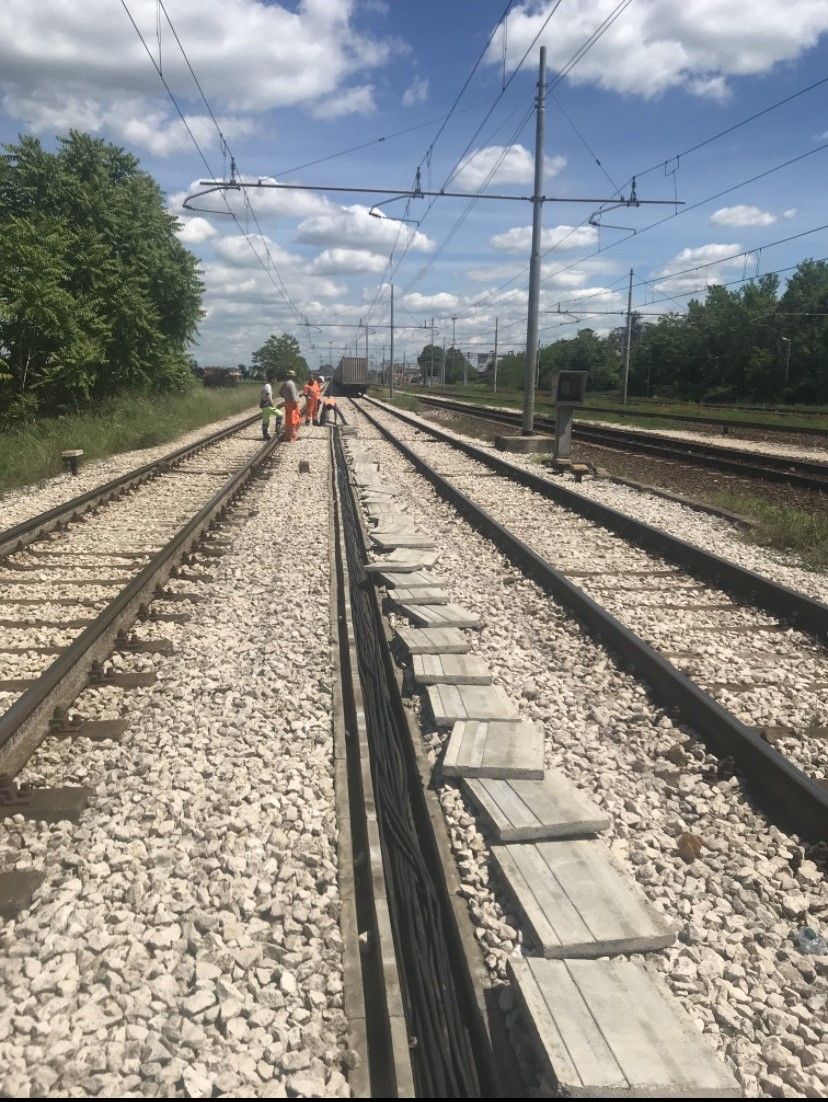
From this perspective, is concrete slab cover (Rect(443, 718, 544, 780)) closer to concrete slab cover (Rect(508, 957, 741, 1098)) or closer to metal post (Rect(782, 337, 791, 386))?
concrete slab cover (Rect(508, 957, 741, 1098))

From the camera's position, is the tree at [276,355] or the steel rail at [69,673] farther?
the tree at [276,355]

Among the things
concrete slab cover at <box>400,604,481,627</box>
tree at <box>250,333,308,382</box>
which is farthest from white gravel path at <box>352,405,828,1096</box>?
tree at <box>250,333,308,382</box>

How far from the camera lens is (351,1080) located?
2.56 meters

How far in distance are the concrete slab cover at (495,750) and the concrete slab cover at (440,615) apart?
1.94 meters

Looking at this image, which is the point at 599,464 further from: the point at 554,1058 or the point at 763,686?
the point at 554,1058

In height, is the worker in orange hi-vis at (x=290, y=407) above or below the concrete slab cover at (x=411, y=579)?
above

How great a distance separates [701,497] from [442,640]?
911cm

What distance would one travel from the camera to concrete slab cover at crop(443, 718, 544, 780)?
4250 mm

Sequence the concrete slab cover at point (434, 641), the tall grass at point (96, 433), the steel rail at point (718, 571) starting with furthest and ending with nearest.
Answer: the tall grass at point (96, 433), the steel rail at point (718, 571), the concrete slab cover at point (434, 641)

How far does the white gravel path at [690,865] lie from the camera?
279 centimetres

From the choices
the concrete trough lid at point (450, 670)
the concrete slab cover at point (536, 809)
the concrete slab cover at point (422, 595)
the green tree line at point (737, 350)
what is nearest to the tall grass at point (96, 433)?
the concrete slab cover at point (422, 595)

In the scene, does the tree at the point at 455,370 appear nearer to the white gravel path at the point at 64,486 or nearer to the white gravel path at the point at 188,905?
the white gravel path at the point at 64,486

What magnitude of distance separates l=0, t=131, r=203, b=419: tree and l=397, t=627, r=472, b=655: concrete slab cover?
1754cm

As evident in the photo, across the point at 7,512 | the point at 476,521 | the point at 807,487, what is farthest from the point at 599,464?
the point at 7,512
